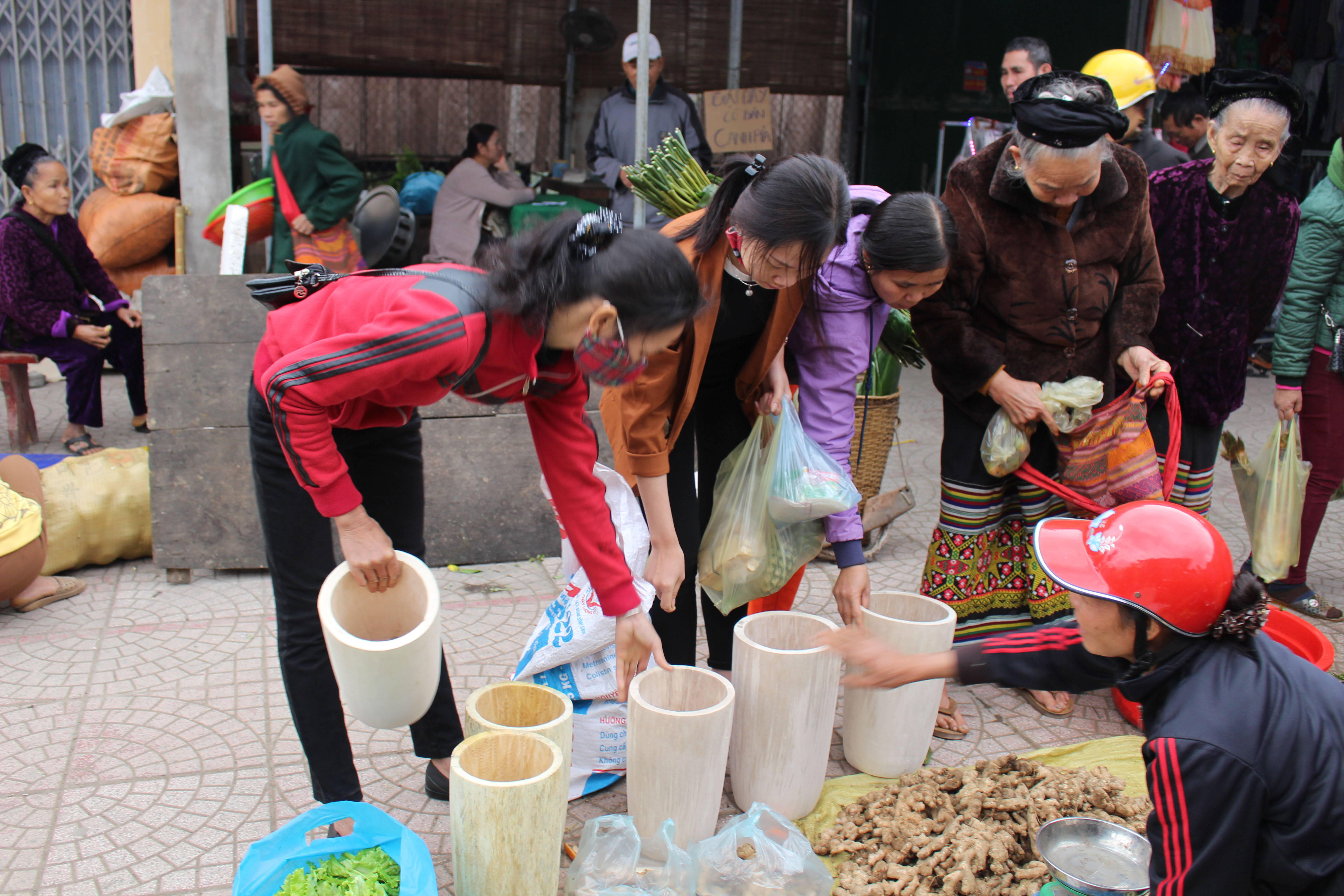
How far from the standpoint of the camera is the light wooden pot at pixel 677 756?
205cm

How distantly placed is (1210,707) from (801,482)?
3.39 feet

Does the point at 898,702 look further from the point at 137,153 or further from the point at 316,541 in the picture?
the point at 137,153

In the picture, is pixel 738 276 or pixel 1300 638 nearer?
pixel 738 276

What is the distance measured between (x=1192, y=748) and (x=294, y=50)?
7.73 metres

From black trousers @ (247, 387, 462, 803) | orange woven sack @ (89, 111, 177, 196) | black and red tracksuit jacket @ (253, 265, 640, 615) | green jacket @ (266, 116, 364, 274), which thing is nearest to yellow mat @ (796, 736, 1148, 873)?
black and red tracksuit jacket @ (253, 265, 640, 615)

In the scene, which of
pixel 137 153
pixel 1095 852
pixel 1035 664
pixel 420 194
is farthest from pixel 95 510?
pixel 420 194

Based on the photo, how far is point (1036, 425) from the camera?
104 inches

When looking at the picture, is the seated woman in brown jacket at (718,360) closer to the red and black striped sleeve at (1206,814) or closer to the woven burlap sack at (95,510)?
the red and black striped sleeve at (1206,814)

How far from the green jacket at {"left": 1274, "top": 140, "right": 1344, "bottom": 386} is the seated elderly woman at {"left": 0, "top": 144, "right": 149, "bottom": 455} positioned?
468 centimetres

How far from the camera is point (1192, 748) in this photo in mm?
1433

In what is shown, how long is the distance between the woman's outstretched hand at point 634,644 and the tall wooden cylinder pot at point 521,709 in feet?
0.44

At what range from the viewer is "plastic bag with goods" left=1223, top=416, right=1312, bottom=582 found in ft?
11.1

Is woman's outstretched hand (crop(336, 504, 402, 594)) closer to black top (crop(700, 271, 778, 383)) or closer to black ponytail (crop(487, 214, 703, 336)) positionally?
black ponytail (crop(487, 214, 703, 336))

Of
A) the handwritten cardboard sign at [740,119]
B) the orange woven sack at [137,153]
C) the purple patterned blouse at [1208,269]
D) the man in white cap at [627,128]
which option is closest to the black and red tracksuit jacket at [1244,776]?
the purple patterned blouse at [1208,269]
